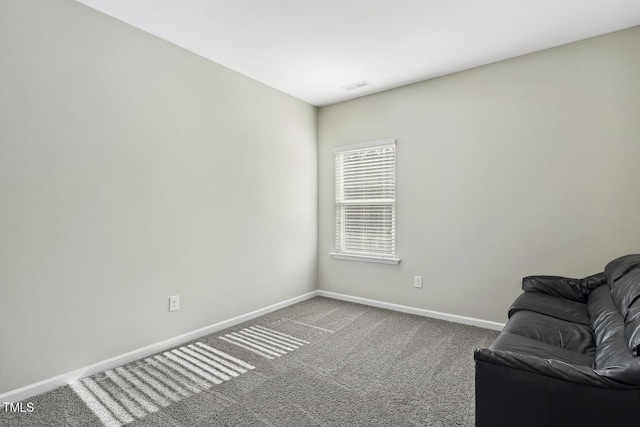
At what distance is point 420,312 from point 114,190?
324 cm

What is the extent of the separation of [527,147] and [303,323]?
2.81m

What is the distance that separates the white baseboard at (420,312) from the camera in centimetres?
328

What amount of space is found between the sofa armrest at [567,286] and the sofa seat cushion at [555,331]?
48 cm

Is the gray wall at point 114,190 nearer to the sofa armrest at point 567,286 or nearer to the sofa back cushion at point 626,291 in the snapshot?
the sofa armrest at point 567,286

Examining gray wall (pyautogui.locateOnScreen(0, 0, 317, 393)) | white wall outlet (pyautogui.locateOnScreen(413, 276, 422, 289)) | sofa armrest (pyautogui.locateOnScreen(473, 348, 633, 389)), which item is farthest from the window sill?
sofa armrest (pyautogui.locateOnScreen(473, 348, 633, 389))

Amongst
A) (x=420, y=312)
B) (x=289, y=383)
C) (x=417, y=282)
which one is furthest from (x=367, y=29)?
(x=420, y=312)

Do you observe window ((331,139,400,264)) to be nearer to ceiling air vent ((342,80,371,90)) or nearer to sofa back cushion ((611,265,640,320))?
ceiling air vent ((342,80,371,90))

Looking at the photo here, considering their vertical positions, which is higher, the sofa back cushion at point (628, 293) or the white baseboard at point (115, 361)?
the sofa back cushion at point (628, 293)

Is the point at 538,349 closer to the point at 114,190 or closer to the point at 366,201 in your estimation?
the point at 366,201

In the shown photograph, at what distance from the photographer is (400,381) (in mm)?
2279

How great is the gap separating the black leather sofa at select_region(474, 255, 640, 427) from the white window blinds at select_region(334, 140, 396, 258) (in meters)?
2.10

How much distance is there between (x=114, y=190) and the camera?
2498 millimetres

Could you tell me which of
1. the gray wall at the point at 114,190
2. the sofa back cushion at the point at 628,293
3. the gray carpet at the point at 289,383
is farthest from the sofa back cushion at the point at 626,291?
the gray wall at the point at 114,190

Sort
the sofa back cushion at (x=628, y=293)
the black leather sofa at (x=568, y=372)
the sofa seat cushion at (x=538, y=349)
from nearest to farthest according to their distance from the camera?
the black leather sofa at (x=568, y=372) → the sofa back cushion at (x=628, y=293) → the sofa seat cushion at (x=538, y=349)
